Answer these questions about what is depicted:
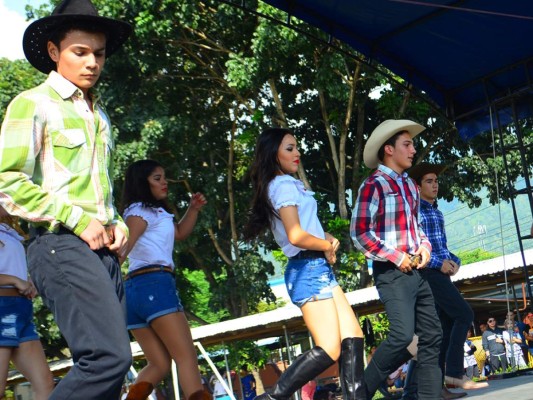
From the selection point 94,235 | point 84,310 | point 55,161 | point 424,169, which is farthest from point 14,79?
point 84,310

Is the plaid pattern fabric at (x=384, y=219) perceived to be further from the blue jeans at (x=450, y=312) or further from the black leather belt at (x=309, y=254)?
the blue jeans at (x=450, y=312)

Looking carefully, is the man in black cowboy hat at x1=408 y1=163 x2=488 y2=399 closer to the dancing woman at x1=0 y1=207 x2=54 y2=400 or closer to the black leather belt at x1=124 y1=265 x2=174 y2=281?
the black leather belt at x1=124 y1=265 x2=174 y2=281

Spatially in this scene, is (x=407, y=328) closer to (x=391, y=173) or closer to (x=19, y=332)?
(x=391, y=173)

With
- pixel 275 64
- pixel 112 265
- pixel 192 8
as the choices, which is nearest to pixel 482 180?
pixel 275 64

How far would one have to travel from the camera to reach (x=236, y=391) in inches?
992

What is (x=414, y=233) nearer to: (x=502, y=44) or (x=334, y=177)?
(x=502, y=44)

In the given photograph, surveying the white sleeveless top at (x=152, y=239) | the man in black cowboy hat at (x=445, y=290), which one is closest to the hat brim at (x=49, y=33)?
the white sleeveless top at (x=152, y=239)

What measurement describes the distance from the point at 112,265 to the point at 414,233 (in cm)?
286

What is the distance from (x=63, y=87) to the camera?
3658mm

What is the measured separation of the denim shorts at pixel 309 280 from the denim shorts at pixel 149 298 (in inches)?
32.3

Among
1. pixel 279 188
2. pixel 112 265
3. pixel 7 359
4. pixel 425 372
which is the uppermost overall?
pixel 279 188

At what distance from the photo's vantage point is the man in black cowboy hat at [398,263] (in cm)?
561

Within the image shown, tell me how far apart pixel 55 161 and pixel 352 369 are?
2.29m

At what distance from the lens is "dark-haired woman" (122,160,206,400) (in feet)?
18.4
